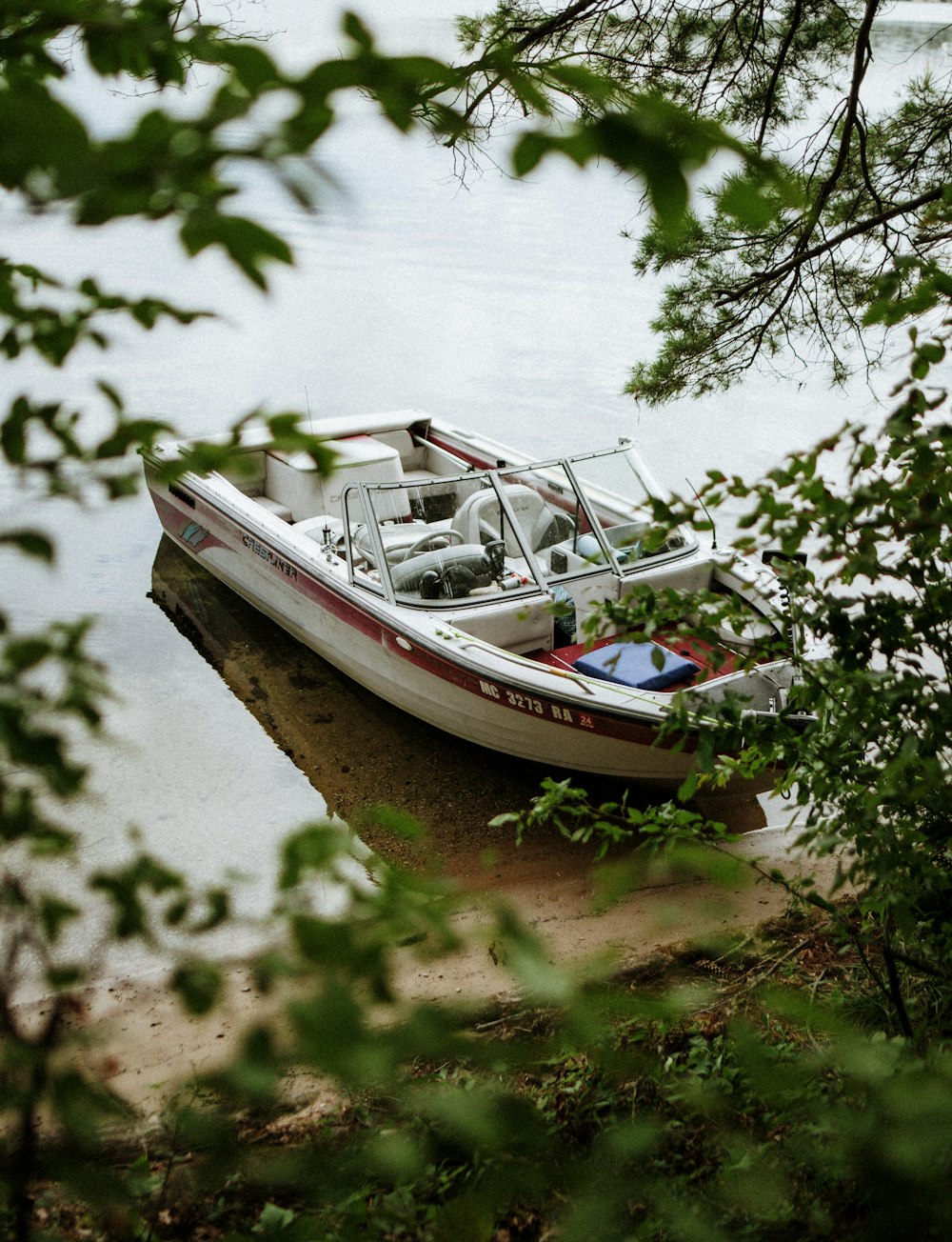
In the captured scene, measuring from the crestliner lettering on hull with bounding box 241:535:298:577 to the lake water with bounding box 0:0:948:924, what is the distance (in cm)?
97

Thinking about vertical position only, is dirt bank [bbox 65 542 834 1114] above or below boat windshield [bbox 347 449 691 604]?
below

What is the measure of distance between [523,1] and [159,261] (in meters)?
14.4

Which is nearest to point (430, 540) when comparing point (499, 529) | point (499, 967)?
point (499, 529)

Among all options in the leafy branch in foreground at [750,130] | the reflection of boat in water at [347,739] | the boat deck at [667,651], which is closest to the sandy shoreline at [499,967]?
the reflection of boat in water at [347,739]

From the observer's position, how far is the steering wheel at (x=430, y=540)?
269 inches

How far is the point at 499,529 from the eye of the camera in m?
7.06

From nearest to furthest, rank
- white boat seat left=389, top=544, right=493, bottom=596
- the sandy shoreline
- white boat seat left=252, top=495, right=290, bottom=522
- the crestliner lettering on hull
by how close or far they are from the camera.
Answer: the sandy shoreline → white boat seat left=389, top=544, right=493, bottom=596 → the crestliner lettering on hull → white boat seat left=252, top=495, right=290, bottom=522

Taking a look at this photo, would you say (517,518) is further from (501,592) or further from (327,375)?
(327,375)

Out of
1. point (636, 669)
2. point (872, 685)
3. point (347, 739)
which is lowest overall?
point (347, 739)

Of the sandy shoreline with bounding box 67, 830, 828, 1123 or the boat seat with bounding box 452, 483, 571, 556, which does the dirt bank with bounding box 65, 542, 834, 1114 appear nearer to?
the sandy shoreline with bounding box 67, 830, 828, 1123

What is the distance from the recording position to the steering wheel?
6.83m

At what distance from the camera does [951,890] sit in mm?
2613

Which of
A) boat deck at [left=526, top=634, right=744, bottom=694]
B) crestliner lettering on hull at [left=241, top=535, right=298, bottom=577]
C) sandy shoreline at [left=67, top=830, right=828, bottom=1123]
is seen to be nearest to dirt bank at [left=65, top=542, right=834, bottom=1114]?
sandy shoreline at [left=67, top=830, right=828, bottom=1123]

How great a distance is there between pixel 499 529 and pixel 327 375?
833cm
